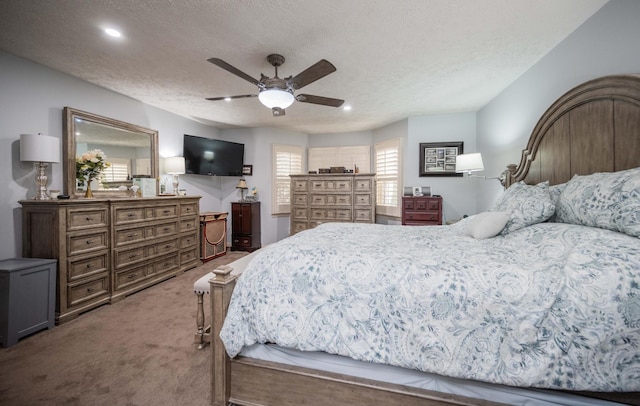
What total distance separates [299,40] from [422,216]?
3.17m

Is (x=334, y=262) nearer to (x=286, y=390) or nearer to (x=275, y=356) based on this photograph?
(x=275, y=356)

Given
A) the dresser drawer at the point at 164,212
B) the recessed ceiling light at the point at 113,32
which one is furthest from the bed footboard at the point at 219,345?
the dresser drawer at the point at 164,212

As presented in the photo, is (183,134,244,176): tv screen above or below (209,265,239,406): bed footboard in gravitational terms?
above

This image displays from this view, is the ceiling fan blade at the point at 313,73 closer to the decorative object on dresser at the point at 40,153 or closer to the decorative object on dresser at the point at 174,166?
the decorative object on dresser at the point at 40,153

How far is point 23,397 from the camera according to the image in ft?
5.10

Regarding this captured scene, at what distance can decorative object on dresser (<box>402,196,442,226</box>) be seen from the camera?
13.5 ft

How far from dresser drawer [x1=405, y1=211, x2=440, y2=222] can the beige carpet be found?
3.25 metres

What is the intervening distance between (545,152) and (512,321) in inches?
80.1

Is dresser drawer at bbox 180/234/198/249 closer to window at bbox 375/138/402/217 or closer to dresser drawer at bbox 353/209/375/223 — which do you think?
dresser drawer at bbox 353/209/375/223

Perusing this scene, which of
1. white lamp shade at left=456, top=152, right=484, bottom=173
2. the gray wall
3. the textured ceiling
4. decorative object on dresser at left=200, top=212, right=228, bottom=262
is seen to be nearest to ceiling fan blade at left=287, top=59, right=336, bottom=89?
the textured ceiling

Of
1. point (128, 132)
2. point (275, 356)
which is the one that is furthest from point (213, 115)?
point (275, 356)

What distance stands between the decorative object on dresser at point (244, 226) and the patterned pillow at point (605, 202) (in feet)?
15.5

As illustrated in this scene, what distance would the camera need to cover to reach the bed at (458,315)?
1.02m

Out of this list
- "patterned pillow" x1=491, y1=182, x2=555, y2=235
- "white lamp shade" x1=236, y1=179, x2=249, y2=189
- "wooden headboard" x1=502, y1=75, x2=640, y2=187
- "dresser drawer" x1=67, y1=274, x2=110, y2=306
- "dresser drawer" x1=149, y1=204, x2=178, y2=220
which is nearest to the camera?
"wooden headboard" x1=502, y1=75, x2=640, y2=187
